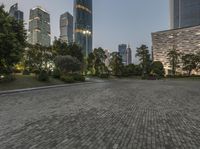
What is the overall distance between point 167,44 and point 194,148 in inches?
6263

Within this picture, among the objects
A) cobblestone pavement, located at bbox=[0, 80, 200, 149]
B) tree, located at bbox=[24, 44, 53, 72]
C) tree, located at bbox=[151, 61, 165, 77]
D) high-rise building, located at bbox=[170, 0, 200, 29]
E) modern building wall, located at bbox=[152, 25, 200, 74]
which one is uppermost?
high-rise building, located at bbox=[170, 0, 200, 29]

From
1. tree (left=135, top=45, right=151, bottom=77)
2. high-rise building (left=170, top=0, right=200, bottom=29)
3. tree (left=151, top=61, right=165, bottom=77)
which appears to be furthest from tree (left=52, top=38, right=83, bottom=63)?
high-rise building (left=170, top=0, right=200, bottom=29)

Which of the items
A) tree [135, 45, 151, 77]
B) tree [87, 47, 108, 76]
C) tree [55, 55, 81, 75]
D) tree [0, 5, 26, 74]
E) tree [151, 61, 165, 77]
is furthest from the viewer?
tree [151, 61, 165, 77]

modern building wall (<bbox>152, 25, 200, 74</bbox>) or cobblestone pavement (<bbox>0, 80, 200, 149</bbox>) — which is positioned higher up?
modern building wall (<bbox>152, 25, 200, 74</bbox>)

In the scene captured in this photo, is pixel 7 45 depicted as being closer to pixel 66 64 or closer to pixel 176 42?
pixel 66 64

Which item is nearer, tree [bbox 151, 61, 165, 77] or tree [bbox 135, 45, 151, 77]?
tree [bbox 135, 45, 151, 77]

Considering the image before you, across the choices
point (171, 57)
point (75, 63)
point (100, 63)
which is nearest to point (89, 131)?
point (75, 63)

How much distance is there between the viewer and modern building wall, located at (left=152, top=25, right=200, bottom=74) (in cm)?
13512

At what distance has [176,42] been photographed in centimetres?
14550

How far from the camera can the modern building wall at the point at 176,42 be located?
135 metres

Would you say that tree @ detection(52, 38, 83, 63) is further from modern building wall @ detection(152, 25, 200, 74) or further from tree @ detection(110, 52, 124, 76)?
modern building wall @ detection(152, 25, 200, 74)

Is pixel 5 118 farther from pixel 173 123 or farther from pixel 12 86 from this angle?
pixel 12 86

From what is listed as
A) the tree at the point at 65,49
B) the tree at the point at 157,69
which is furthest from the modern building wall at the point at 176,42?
the tree at the point at 65,49

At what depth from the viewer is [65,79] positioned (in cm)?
3394
